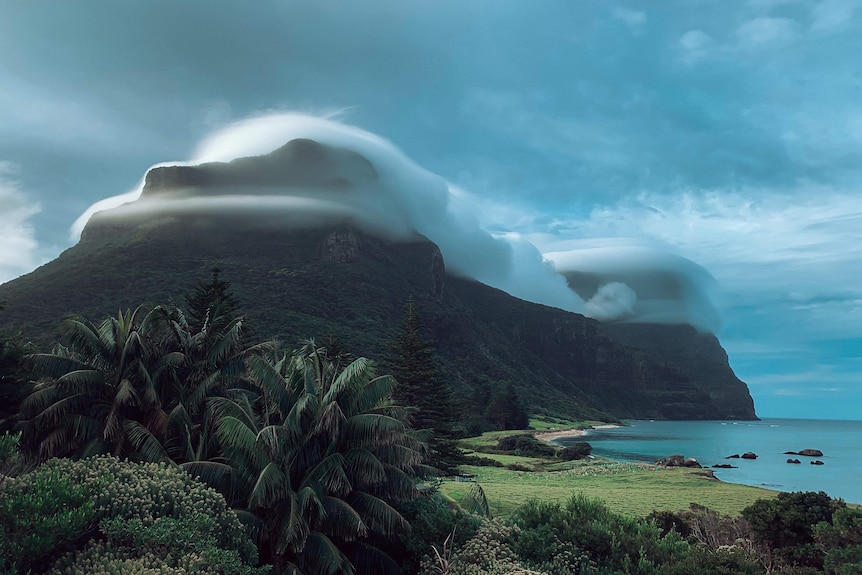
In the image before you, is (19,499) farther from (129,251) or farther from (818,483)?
(129,251)

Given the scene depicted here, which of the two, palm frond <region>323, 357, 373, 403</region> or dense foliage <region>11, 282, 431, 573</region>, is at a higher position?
palm frond <region>323, 357, 373, 403</region>

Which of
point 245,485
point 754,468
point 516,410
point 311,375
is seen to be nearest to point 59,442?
point 245,485

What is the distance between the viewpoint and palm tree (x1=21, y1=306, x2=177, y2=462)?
17.3m

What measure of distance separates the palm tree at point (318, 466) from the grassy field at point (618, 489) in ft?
22.3

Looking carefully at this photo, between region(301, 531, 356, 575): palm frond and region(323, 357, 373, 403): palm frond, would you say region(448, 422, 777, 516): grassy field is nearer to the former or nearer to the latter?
region(301, 531, 356, 575): palm frond

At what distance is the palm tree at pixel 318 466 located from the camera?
14266 mm

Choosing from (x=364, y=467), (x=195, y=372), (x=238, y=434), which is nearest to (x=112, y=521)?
(x=238, y=434)

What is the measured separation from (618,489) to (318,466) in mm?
22064

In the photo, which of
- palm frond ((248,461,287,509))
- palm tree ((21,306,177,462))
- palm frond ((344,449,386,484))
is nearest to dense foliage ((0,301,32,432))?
palm tree ((21,306,177,462))

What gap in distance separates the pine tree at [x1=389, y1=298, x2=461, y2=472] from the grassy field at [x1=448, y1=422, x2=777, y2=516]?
3.61m

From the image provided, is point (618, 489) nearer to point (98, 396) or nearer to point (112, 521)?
point (98, 396)

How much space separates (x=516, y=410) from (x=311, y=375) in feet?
256

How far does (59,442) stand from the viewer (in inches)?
685

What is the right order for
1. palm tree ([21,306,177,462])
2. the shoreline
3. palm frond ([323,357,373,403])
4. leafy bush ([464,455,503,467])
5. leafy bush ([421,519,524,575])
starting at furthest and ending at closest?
the shoreline
leafy bush ([464,455,503,467])
palm tree ([21,306,177,462])
palm frond ([323,357,373,403])
leafy bush ([421,519,524,575])
